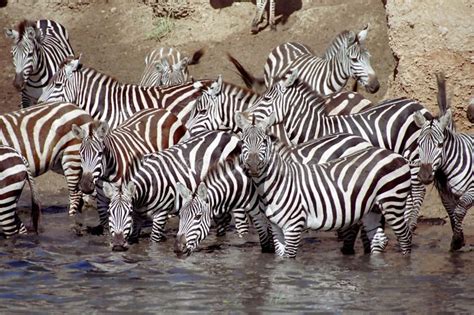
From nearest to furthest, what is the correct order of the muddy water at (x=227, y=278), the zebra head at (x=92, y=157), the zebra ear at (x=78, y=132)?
the muddy water at (x=227, y=278)
the zebra head at (x=92, y=157)
the zebra ear at (x=78, y=132)

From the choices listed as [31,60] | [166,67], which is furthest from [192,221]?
[166,67]

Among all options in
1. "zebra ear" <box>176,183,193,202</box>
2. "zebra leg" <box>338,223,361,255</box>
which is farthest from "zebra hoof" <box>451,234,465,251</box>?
"zebra ear" <box>176,183,193,202</box>

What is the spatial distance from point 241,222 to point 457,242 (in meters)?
2.43

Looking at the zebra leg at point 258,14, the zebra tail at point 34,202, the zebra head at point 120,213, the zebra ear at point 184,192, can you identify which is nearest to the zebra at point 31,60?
the zebra tail at point 34,202

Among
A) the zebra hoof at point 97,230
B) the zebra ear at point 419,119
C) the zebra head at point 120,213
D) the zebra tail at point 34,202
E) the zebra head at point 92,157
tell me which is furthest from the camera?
the zebra hoof at point 97,230

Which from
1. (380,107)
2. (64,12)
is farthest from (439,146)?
(64,12)

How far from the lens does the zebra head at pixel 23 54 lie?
16016 millimetres

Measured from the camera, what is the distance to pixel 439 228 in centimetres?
1324

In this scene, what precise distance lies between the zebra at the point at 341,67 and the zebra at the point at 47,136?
8.32ft

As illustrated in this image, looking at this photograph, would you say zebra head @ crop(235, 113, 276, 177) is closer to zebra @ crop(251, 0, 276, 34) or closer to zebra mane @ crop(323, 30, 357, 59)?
zebra mane @ crop(323, 30, 357, 59)

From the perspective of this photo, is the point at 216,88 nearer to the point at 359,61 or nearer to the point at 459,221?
the point at 359,61

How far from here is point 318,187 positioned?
11336 millimetres

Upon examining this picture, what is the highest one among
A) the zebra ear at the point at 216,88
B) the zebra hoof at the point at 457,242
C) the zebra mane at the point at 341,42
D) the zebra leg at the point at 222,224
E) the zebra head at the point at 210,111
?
the zebra mane at the point at 341,42

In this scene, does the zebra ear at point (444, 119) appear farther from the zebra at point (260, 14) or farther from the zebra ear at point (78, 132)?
the zebra at point (260, 14)
